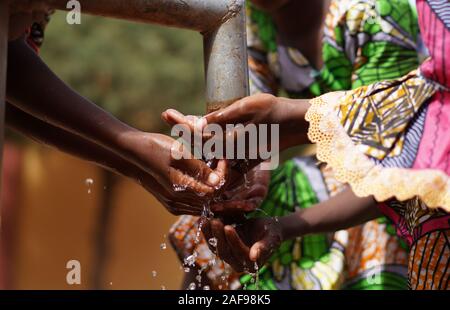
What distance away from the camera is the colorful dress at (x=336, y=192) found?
135 inches

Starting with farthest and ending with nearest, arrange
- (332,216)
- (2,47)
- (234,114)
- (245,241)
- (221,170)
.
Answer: (332,216)
(245,241)
(221,170)
(234,114)
(2,47)

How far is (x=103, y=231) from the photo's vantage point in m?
10.5

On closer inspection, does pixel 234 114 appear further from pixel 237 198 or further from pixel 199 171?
pixel 237 198

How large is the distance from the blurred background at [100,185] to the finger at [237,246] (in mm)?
6395

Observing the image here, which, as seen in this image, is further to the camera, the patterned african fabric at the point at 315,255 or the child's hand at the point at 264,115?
the patterned african fabric at the point at 315,255

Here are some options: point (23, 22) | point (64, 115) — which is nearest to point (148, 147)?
point (64, 115)

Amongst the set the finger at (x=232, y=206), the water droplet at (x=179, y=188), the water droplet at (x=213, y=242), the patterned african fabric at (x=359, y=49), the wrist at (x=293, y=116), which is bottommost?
the water droplet at (x=213, y=242)

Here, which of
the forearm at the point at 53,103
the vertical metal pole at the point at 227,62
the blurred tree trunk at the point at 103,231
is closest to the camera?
the vertical metal pole at the point at 227,62

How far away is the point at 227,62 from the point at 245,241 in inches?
24.7

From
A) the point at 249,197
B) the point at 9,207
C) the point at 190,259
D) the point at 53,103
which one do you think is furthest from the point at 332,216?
the point at 9,207

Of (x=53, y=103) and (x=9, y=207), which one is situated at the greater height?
(x=9, y=207)

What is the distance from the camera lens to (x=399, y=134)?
7.43ft

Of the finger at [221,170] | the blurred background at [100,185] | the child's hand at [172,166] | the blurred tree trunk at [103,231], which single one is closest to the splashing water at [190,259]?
the child's hand at [172,166]

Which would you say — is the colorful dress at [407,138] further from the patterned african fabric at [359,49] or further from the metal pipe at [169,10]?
the patterned african fabric at [359,49]
